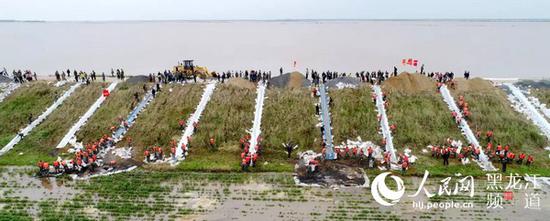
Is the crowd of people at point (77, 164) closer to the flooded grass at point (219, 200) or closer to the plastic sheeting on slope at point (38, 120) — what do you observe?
the flooded grass at point (219, 200)

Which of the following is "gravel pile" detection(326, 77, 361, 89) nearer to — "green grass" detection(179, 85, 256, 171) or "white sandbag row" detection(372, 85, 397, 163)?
"white sandbag row" detection(372, 85, 397, 163)


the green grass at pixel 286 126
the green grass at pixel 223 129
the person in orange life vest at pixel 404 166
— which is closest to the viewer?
the person in orange life vest at pixel 404 166

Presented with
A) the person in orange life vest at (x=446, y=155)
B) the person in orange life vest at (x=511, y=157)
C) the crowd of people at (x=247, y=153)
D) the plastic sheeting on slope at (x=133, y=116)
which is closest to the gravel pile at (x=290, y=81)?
the crowd of people at (x=247, y=153)

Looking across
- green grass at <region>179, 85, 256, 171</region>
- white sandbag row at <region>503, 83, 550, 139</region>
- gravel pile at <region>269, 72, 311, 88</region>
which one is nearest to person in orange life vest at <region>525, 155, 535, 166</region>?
white sandbag row at <region>503, 83, 550, 139</region>

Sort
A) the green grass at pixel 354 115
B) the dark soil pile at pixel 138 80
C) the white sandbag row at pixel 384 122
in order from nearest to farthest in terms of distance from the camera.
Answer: the white sandbag row at pixel 384 122, the green grass at pixel 354 115, the dark soil pile at pixel 138 80

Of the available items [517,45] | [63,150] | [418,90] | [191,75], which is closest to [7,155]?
[63,150]

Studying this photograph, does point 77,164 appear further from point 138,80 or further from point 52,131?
point 138,80
